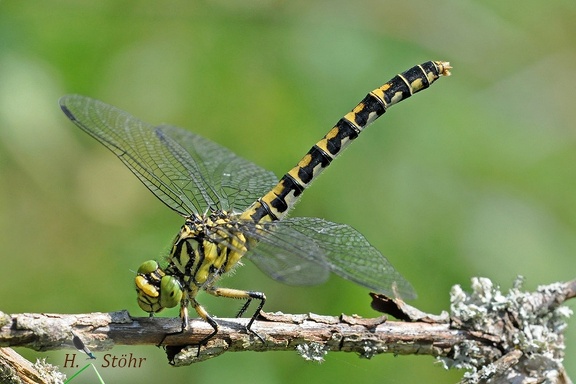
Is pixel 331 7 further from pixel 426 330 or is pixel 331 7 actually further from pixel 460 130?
pixel 426 330

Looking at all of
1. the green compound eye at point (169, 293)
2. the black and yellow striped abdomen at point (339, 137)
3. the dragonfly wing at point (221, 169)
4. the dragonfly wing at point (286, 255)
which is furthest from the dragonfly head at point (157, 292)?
the dragonfly wing at point (221, 169)

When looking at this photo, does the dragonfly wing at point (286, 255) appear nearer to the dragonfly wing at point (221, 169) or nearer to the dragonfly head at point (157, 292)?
the dragonfly head at point (157, 292)

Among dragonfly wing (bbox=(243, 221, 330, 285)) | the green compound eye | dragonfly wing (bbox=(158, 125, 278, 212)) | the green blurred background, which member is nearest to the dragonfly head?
the green compound eye

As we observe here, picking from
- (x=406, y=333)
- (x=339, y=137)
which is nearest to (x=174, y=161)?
(x=339, y=137)

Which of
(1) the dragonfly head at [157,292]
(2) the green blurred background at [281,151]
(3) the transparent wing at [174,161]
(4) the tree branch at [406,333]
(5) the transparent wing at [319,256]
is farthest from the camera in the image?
(2) the green blurred background at [281,151]

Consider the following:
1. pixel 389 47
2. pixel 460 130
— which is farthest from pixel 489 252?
pixel 389 47

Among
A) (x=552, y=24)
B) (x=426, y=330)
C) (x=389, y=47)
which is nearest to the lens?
(x=426, y=330)
